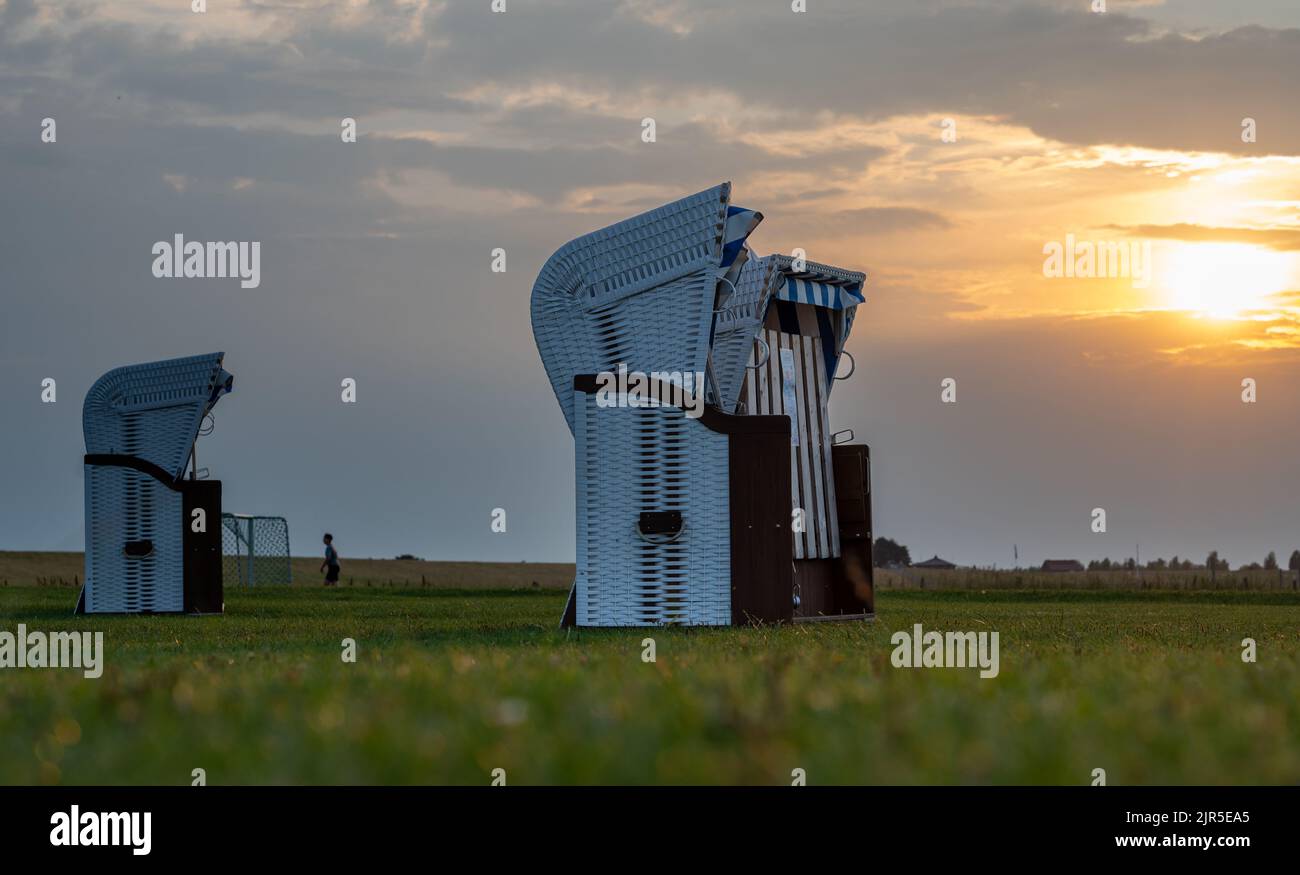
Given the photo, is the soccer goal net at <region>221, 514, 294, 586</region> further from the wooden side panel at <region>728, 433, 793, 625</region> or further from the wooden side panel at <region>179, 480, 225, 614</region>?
the wooden side panel at <region>728, 433, 793, 625</region>

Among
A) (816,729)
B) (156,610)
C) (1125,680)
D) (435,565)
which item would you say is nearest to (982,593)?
(156,610)

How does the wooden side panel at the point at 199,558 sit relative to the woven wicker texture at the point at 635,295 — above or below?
below

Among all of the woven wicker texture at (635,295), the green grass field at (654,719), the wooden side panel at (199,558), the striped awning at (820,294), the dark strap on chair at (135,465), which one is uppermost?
the striped awning at (820,294)

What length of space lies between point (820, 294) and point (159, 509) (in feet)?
28.0

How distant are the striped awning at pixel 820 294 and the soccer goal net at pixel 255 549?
734 inches

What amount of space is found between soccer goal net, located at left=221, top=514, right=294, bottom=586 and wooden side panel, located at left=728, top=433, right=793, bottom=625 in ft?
67.8

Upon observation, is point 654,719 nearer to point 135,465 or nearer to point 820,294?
point 820,294

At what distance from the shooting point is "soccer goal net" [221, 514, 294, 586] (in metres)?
29.8

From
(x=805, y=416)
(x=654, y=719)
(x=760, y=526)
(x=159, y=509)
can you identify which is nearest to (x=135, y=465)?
(x=159, y=509)

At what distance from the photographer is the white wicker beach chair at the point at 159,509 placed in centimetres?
1656

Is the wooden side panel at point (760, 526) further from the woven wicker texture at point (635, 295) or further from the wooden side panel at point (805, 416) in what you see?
the wooden side panel at point (805, 416)

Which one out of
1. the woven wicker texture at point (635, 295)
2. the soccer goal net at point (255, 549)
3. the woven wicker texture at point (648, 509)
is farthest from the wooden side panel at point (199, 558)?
the soccer goal net at point (255, 549)

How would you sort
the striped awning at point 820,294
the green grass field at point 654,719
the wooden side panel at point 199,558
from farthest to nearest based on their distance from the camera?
the wooden side panel at point 199,558, the striped awning at point 820,294, the green grass field at point 654,719
